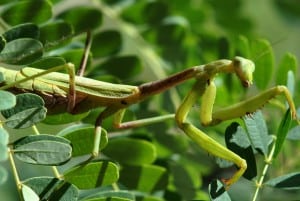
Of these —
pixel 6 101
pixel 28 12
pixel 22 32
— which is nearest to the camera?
pixel 6 101

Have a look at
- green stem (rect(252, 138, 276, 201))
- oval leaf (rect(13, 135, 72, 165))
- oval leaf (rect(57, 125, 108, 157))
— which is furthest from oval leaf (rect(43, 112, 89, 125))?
green stem (rect(252, 138, 276, 201))

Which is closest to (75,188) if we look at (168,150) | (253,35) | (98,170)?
(98,170)

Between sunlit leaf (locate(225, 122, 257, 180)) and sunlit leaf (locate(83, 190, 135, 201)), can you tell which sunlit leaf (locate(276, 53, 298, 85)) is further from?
sunlit leaf (locate(83, 190, 135, 201))

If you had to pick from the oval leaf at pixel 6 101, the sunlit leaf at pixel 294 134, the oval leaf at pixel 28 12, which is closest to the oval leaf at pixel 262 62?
the sunlit leaf at pixel 294 134

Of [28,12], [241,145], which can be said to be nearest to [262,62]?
[241,145]

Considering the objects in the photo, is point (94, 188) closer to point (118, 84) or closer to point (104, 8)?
point (118, 84)

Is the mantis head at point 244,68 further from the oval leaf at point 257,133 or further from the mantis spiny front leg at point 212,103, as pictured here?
the oval leaf at point 257,133

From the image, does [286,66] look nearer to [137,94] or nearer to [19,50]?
[137,94]
